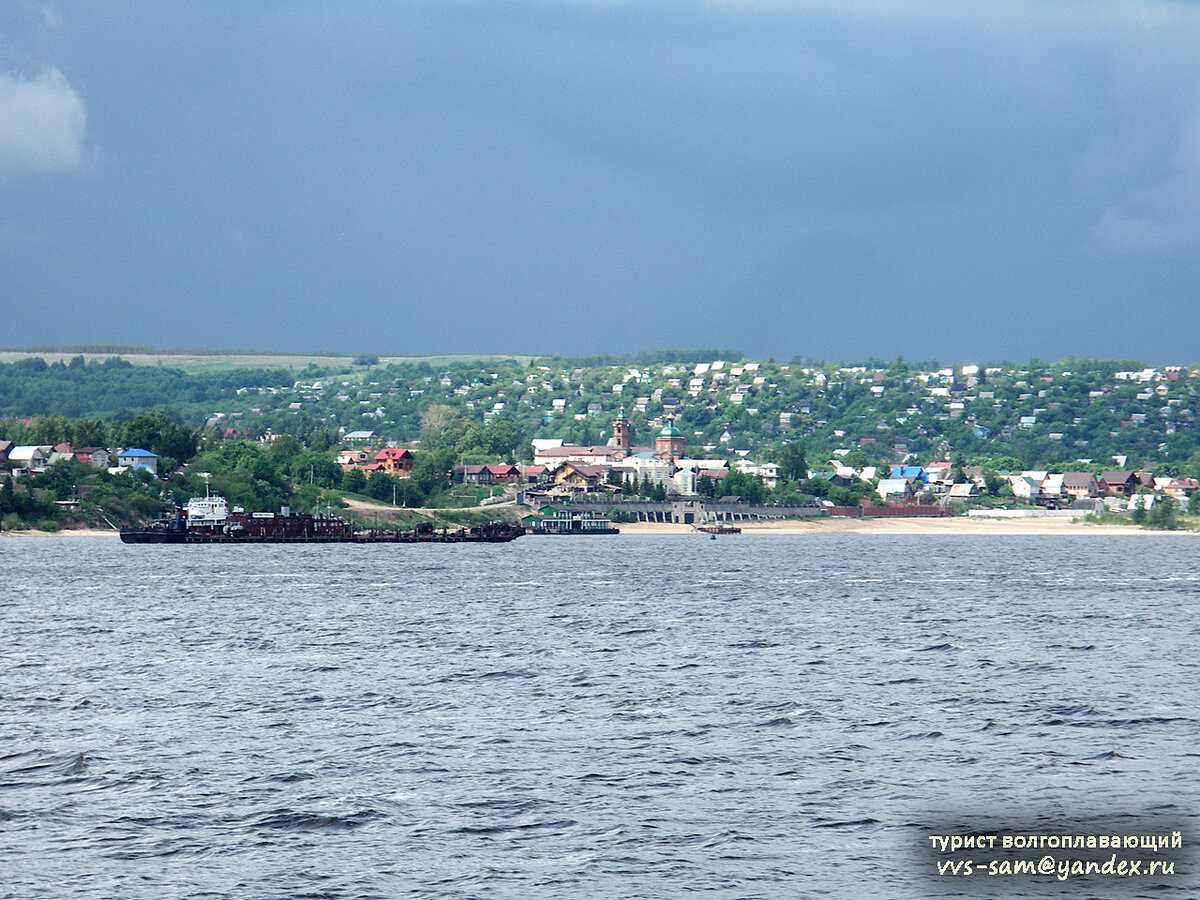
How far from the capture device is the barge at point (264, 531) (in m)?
141

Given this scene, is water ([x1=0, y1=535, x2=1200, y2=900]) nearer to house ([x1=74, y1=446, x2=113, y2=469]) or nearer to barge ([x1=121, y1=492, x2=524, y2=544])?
barge ([x1=121, y1=492, x2=524, y2=544])

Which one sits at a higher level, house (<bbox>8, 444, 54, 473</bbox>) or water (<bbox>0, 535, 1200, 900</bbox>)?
house (<bbox>8, 444, 54, 473</bbox>)

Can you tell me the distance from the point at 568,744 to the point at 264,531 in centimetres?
12220

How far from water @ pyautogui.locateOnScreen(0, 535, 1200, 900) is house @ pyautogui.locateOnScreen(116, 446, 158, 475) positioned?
10784 cm

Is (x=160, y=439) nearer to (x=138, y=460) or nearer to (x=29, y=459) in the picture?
(x=138, y=460)

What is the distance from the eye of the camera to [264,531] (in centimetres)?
14712

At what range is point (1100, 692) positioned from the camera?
37844 mm

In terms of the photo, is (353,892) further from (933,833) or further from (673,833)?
(933,833)

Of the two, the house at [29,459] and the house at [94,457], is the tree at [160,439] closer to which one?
the house at [94,457]

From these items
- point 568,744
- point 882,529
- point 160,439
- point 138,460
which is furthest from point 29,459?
point 568,744

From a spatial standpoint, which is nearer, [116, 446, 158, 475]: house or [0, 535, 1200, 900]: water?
[0, 535, 1200, 900]: water

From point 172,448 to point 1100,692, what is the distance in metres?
157

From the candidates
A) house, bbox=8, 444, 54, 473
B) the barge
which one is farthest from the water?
house, bbox=8, 444, 54, 473

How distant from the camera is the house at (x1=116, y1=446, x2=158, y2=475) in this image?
561ft
